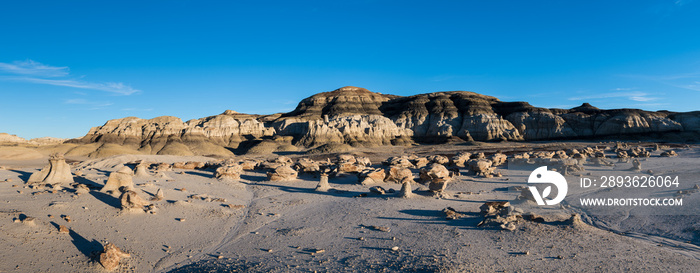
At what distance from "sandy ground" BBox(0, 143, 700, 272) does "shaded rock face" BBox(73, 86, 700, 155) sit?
51470 mm

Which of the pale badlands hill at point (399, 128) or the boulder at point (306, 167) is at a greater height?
the pale badlands hill at point (399, 128)

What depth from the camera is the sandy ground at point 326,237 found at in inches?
269

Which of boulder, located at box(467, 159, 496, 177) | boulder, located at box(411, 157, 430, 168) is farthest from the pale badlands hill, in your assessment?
boulder, located at box(467, 159, 496, 177)

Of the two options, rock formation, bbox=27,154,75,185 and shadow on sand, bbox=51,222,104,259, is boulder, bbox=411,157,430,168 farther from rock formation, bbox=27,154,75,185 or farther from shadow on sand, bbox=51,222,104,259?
shadow on sand, bbox=51,222,104,259

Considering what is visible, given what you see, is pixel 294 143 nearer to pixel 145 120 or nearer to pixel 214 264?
pixel 145 120

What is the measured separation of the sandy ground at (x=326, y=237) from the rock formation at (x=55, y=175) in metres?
0.80

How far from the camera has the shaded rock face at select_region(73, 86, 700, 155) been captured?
2591 inches

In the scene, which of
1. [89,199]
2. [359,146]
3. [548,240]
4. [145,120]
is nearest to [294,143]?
[359,146]

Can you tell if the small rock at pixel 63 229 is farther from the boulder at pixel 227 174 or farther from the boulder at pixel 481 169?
the boulder at pixel 481 169

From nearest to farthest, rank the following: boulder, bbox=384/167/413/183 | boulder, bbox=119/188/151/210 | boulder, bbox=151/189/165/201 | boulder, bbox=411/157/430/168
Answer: boulder, bbox=119/188/151/210, boulder, bbox=151/189/165/201, boulder, bbox=384/167/413/183, boulder, bbox=411/157/430/168

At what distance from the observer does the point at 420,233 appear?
8.83m

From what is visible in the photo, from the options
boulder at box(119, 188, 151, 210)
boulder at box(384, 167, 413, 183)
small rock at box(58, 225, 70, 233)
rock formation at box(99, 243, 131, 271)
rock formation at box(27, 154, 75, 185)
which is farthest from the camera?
boulder at box(384, 167, 413, 183)

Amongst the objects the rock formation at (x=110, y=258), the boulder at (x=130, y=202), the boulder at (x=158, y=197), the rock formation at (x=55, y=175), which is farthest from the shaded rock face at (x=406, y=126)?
the rock formation at (x=110, y=258)

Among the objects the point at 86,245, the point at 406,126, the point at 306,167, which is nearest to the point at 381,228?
the point at 86,245
